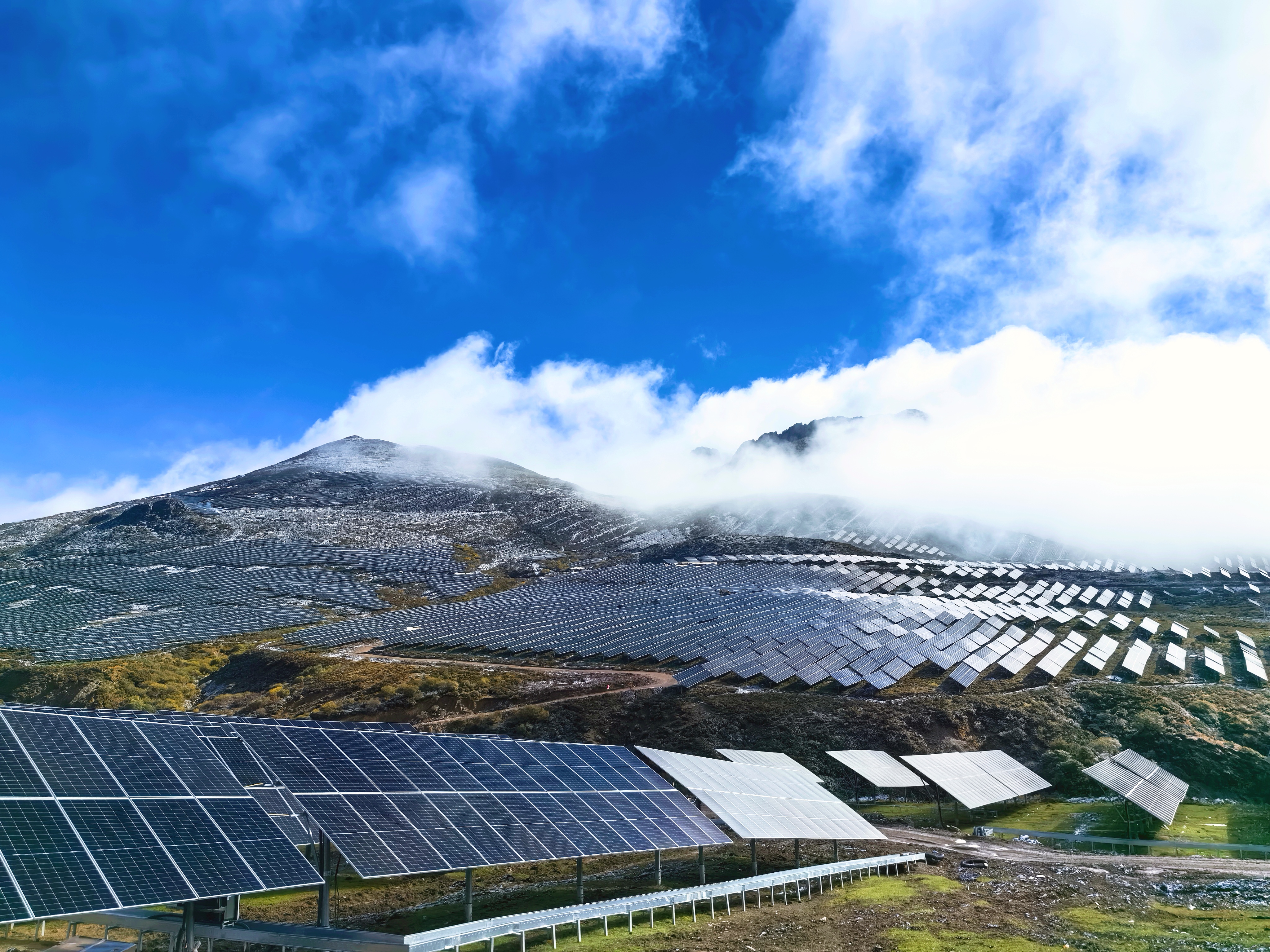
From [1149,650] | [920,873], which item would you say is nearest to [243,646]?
[920,873]

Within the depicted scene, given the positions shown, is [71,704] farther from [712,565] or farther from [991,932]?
[712,565]

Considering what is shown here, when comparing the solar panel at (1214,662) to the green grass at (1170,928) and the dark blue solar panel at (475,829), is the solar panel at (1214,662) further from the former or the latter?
the dark blue solar panel at (475,829)

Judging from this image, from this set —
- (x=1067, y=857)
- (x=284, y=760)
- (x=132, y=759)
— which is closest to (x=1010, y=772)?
(x=1067, y=857)

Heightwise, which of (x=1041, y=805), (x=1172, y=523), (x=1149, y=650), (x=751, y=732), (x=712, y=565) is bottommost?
(x=1041, y=805)

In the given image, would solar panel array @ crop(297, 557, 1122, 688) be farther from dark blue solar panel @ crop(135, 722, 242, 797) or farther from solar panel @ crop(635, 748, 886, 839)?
dark blue solar panel @ crop(135, 722, 242, 797)

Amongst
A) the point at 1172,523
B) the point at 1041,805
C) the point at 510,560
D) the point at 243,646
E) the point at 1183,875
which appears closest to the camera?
the point at 1183,875

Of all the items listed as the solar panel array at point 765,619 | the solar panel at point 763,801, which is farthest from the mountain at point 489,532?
the solar panel at point 763,801
